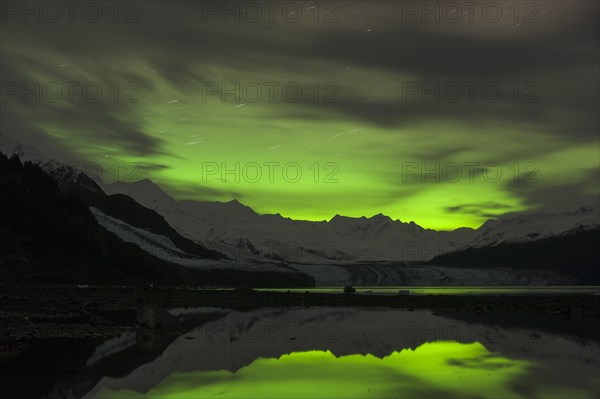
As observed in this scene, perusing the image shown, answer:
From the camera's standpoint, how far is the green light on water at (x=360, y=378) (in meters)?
17.7

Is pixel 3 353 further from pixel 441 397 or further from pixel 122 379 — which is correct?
pixel 441 397

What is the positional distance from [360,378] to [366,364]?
3241 mm

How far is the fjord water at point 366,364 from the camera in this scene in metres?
18.2

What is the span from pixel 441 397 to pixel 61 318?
93.5 feet

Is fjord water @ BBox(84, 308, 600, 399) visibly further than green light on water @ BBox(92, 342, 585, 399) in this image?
Yes

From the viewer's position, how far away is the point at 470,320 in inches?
1738

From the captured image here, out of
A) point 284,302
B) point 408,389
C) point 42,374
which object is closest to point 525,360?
point 408,389

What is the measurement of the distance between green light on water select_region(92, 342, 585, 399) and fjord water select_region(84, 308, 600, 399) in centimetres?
3

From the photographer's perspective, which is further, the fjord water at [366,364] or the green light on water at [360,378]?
the fjord water at [366,364]

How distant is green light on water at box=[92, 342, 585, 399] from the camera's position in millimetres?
17688

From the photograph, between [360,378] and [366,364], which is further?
[366,364]

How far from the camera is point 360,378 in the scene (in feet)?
67.1

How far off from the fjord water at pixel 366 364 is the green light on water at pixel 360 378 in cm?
3

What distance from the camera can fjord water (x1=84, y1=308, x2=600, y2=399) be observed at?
1819 cm
